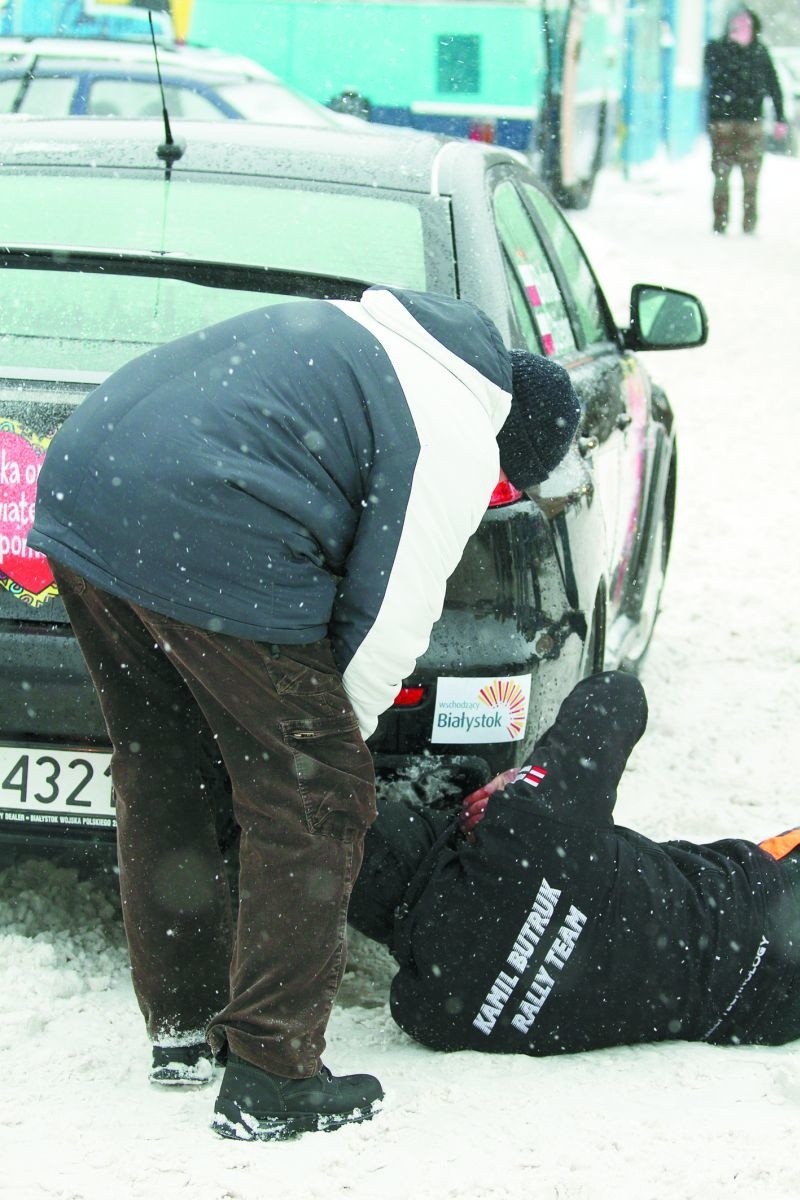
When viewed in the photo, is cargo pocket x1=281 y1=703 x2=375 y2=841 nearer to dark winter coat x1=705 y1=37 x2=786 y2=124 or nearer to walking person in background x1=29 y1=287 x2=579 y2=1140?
walking person in background x1=29 y1=287 x2=579 y2=1140

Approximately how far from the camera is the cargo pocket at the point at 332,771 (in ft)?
7.66

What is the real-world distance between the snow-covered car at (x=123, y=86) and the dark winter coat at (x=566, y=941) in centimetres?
723

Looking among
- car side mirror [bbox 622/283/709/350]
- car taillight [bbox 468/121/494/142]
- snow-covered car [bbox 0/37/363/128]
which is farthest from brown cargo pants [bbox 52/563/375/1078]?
car taillight [bbox 468/121/494/142]

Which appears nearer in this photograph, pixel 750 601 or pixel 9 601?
pixel 9 601

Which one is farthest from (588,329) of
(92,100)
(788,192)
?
(788,192)

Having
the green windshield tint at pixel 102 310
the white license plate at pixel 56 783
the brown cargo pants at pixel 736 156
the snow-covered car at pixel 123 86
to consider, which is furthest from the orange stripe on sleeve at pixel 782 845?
the brown cargo pants at pixel 736 156

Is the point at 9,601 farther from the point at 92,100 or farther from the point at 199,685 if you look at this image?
the point at 92,100

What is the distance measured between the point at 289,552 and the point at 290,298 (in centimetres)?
98

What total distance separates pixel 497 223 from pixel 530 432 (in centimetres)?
127

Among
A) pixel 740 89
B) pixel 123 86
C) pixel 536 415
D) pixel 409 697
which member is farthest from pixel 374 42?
pixel 536 415

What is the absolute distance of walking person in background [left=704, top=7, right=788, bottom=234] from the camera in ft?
49.9

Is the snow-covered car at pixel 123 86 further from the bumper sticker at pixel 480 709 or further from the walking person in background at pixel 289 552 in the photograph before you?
the walking person in background at pixel 289 552

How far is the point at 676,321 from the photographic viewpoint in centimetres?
452

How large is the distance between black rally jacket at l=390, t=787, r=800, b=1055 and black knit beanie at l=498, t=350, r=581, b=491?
62 cm
